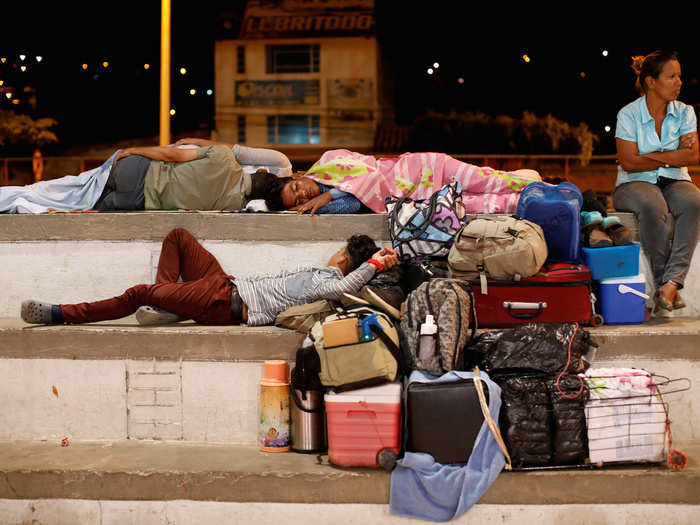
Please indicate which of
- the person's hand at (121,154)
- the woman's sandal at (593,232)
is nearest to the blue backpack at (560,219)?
the woman's sandal at (593,232)

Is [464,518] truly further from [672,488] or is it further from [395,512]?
[672,488]

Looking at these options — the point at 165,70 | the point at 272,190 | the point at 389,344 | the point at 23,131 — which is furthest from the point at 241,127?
the point at 389,344

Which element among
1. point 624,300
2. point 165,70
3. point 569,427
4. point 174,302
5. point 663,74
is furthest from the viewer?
point 165,70

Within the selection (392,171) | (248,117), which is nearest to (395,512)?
(392,171)

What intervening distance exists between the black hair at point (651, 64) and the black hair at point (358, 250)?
2384 millimetres

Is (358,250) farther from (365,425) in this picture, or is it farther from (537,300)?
(365,425)

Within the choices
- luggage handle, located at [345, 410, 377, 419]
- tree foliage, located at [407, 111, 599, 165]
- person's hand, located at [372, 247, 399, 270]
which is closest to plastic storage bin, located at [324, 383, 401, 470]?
luggage handle, located at [345, 410, 377, 419]

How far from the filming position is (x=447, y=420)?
3520 millimetres

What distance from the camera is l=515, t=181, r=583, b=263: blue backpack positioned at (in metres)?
4.48

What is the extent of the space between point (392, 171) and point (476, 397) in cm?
270

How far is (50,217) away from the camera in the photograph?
16.8ft

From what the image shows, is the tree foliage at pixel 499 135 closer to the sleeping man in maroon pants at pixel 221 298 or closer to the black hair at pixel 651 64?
the black hair at pixel 651 64

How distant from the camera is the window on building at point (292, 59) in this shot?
22.8 meters

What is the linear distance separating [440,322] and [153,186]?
118 inches
